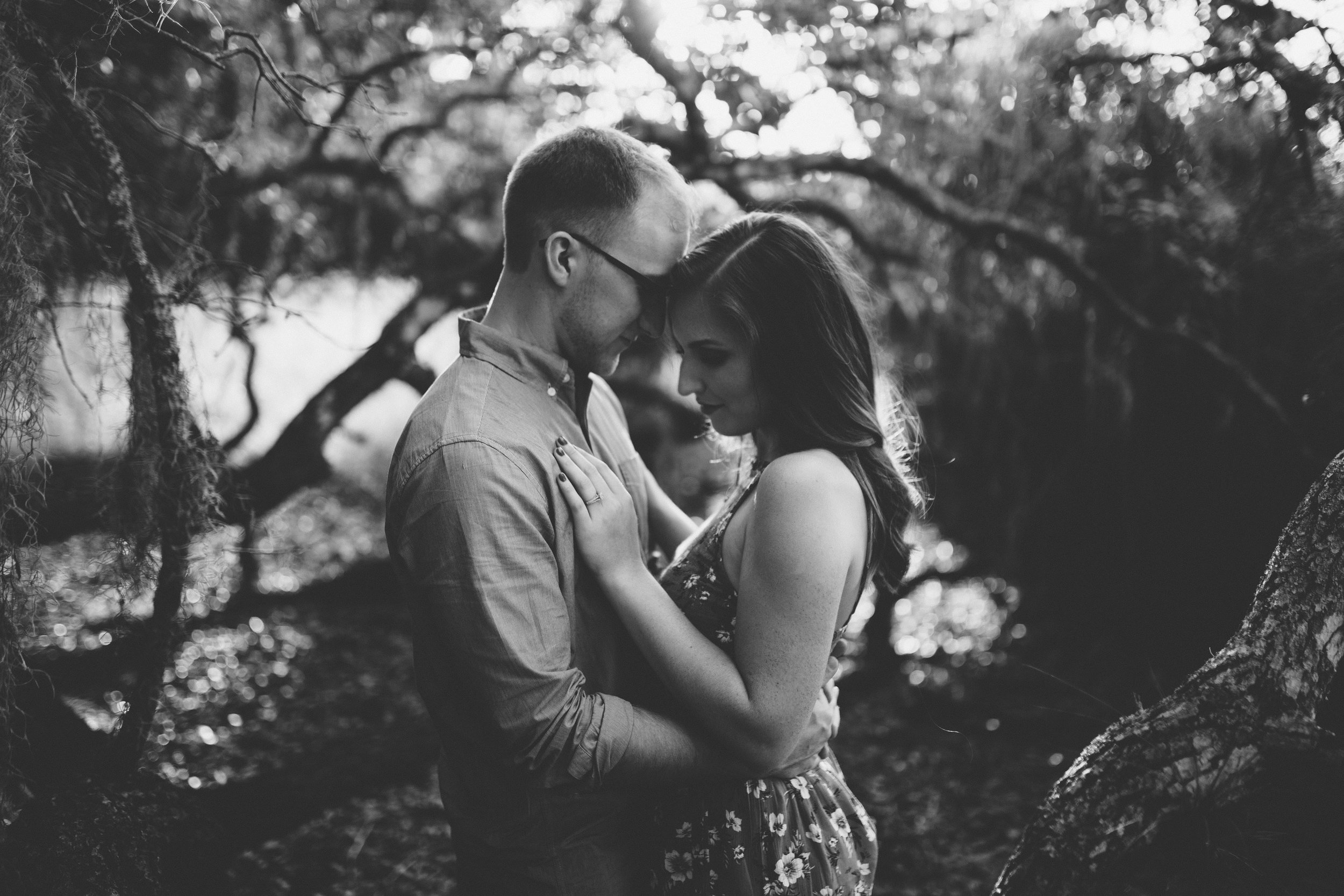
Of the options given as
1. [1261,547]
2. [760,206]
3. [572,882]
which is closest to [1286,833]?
[1261,547]

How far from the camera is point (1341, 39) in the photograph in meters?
2.31

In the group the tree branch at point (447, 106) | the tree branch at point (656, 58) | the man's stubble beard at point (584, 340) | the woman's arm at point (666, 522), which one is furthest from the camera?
the tree branch at point (447, 106)

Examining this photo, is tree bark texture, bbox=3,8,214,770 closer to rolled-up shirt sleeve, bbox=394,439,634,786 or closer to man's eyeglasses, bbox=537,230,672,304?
rolled-up shirt sleeve, bbox=394,439,634,786

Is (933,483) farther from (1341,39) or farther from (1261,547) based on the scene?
(1341,39)

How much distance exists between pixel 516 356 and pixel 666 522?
2.43 ft

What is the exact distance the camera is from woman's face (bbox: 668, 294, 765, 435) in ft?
5.75

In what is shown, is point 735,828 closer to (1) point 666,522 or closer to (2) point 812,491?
(2) point 812,491

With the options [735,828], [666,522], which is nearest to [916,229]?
[666,522]

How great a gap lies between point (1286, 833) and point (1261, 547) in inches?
54.2

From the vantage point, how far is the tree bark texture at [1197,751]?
150 centimetres

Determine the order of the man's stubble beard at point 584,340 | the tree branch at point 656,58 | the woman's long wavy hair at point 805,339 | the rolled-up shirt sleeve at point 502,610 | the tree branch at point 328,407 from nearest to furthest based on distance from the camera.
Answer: the rolled-up shirt sleeve at point 502,610 < the woman's long wavy hair at point 805,339 < the man's stubble beard at point 584,340 < the tree branch at point 328,407 < the tree branch at point 656,58

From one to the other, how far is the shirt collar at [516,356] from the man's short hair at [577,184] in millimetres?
178

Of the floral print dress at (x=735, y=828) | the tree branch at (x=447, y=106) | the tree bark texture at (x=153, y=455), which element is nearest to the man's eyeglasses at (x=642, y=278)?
the floral print dress at (x=735, y=828)

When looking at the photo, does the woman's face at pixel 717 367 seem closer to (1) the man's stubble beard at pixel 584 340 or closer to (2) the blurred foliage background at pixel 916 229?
(1) the man's stubble beard at pixel 584 340
